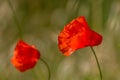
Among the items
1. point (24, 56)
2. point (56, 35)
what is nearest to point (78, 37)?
point (24, 56)

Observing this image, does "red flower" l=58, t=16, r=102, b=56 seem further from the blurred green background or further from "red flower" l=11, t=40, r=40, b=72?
the blurred green background

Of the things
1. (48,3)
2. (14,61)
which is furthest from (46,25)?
(14,61)

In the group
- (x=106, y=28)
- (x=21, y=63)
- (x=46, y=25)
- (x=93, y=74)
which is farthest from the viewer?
(x=46, y=25)

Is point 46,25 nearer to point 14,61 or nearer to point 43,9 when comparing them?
point 43,9

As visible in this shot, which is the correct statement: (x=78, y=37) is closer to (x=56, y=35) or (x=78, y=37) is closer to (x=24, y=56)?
(x=24, y=56)

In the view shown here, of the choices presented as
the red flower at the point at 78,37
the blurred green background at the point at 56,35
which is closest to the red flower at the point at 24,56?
the red flower at the point at 78,37
